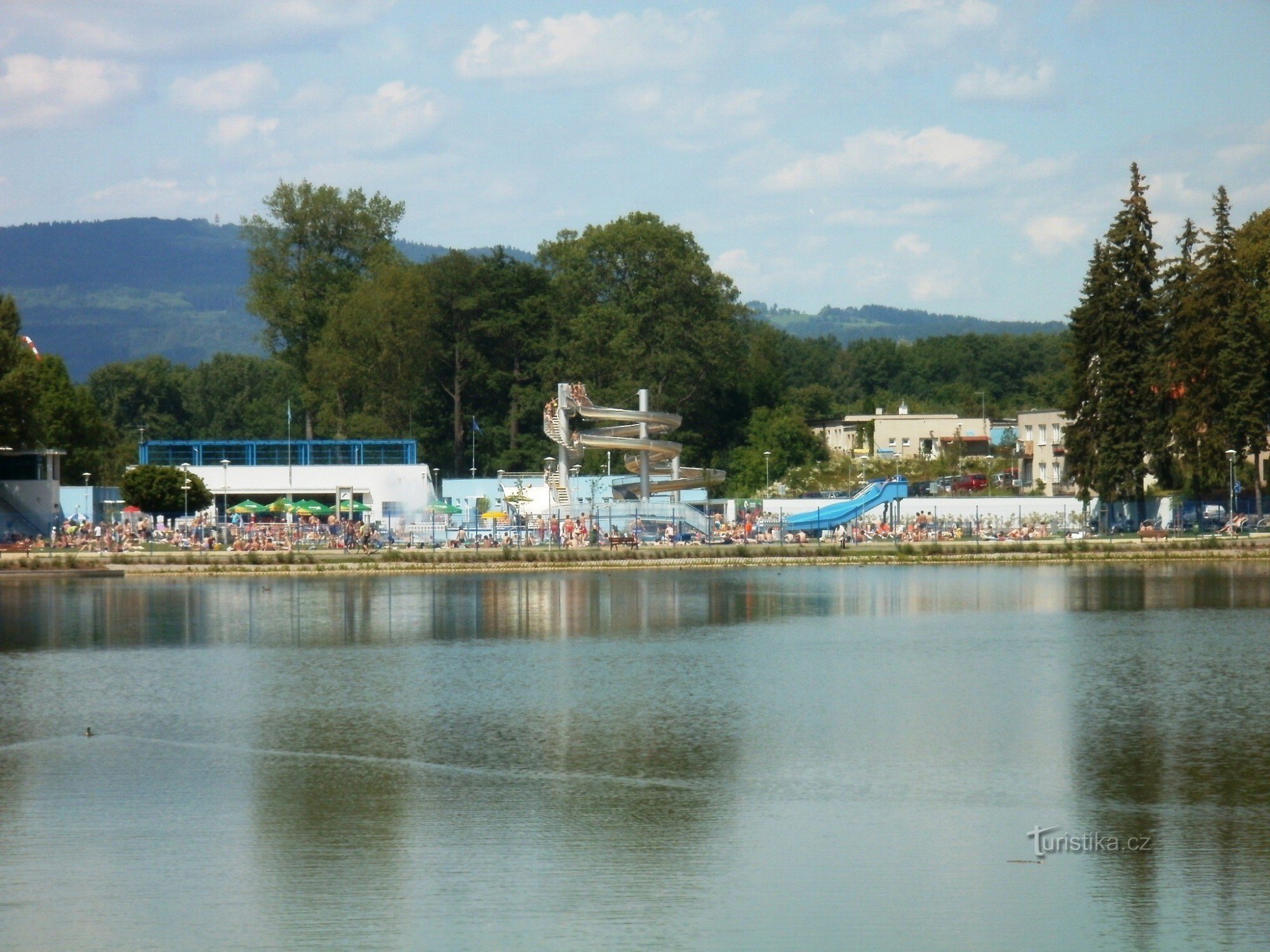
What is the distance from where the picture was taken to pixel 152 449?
8100cm

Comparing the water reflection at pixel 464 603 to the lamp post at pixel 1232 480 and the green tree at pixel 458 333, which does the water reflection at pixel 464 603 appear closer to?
the lamp post at pixel 1232 480

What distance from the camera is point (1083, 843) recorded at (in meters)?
14.6

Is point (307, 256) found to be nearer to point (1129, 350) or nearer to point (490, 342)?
point (490, 342)

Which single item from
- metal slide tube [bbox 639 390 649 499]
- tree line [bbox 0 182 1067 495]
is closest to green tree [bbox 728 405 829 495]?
tree line [bbox 0 182 1067 495]

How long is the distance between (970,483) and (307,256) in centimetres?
4208

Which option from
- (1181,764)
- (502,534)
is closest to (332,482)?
(502,534)

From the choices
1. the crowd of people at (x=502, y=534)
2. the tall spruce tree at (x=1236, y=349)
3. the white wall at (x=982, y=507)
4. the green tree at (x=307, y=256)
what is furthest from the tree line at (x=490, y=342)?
the tall spruce tree at (x=1236, y=349)

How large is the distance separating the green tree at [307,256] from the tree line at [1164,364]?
44.6 meters

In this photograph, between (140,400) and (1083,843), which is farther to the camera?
(140,400)

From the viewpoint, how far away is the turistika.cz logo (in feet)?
47.1

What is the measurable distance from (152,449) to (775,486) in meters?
33.9

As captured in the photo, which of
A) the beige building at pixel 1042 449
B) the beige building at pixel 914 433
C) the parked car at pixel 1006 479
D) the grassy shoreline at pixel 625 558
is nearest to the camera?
the grassy shoreline at pixel 625 558

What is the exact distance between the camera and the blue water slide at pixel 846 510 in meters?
65.9

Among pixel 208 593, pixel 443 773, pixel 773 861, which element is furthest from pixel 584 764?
pixel 208 593
